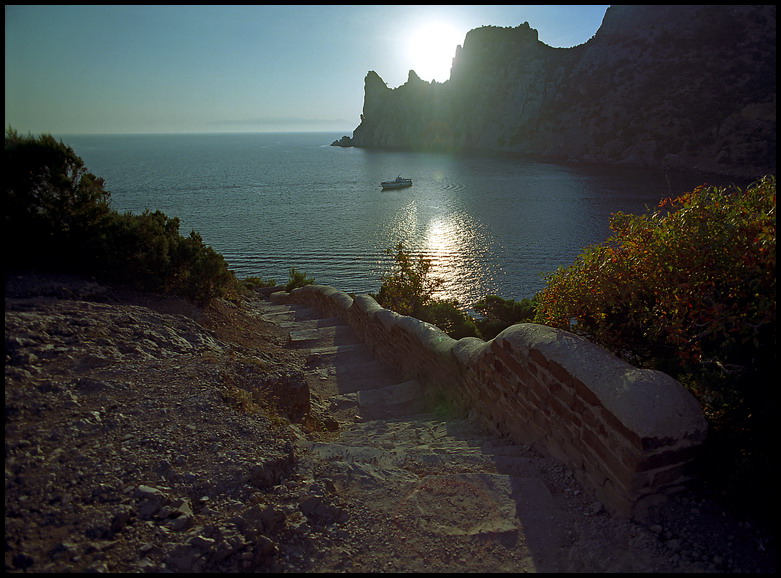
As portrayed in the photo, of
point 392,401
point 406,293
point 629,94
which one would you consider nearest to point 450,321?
point 406,293

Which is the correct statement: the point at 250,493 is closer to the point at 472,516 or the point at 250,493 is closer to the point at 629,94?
the point at 472,516

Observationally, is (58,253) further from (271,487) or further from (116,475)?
(271,487)

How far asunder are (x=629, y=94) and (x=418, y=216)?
154ft

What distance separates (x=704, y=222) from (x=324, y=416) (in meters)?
5.10

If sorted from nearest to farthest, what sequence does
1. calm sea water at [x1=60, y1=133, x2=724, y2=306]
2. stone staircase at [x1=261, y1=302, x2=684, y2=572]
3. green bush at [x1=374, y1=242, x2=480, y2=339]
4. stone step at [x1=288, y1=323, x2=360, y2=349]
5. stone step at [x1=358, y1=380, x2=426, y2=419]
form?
stone staircase at [x1=261, y1=302, x2=684, y2=572]
stone step at [x1=358, y1=380, x2=426, y2=419]
stone step at [x1=288, y1=323, x2=360, y2=349]
green bush at [x1=374, y1=242, x2=480, y2=339]
calm sea water at [x1=60, y1=133, x2=724, y2=306]

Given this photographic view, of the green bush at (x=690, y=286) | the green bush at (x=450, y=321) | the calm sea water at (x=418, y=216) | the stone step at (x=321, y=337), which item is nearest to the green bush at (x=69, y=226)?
the stone step at (x=321, y=337)

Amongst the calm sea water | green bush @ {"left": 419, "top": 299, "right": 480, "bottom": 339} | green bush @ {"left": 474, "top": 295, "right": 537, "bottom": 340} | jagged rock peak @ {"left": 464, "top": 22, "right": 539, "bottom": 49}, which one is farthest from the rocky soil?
jagged rock peak @ {"left": 464, "top": 22, "right": 539, "bottom": 49}

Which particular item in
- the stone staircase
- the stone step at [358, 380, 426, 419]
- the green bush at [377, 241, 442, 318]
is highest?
the stone staircase

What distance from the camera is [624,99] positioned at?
2680 inches

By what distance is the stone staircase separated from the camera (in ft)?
9.93

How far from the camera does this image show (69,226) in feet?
25.3

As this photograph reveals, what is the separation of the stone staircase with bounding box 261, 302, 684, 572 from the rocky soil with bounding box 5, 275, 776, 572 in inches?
0.6

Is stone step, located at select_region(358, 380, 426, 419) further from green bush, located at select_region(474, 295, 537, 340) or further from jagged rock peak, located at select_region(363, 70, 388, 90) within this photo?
jagged rock peak, located at select_region(363, 70, 388, 90)

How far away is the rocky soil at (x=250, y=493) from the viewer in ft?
9.11
